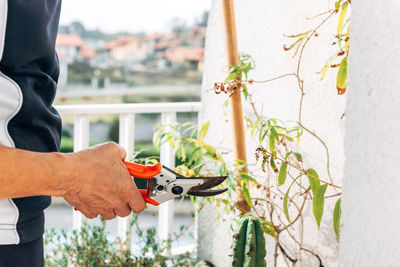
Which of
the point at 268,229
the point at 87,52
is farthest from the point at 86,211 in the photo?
the point at 87,52

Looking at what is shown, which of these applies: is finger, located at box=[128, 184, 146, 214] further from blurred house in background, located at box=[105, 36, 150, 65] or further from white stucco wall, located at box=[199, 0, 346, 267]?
blurred house in background, located at box=[105, 36, 150, 65]

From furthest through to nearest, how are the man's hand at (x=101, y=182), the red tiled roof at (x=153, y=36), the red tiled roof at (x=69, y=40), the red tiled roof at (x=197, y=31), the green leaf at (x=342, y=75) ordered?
1. the red tiled roof at (x=197, y=31)
2. the red tiled roof at (x=153, y=36)
3. the red tiled roof at (x=69, y=40)
4. the green leaf at (x=342, y=75)
5. the man's hand at (x=101, y=182)

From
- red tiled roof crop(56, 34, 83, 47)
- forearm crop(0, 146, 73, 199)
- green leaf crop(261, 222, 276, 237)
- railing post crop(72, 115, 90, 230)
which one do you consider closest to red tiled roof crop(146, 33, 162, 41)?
red tiled roof crop(56, 34, 83, 47)

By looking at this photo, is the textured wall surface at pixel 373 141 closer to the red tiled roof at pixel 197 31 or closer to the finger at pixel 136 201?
the finger at pixel 136 201

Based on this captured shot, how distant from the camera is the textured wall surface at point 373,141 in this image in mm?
729

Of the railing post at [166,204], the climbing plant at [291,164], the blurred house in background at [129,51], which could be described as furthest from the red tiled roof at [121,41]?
the climbing plant at [291,164]

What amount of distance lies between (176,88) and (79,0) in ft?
12.6

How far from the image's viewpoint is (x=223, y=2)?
1889 mm

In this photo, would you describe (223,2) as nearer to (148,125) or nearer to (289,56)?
(289,56)

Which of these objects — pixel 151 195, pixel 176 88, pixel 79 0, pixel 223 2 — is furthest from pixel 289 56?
pixel 79 0

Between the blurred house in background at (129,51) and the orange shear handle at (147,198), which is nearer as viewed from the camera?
the orange shear handle at (147,198)

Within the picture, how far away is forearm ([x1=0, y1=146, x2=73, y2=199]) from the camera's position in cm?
71

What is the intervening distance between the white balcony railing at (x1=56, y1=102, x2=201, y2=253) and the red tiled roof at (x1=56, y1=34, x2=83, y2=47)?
9619 mm

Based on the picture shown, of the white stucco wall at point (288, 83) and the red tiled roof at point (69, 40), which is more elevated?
the red tiled roof at point (69, 40)
